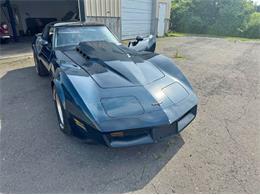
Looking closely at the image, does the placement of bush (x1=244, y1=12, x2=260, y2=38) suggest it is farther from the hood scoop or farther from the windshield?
the hood scoop

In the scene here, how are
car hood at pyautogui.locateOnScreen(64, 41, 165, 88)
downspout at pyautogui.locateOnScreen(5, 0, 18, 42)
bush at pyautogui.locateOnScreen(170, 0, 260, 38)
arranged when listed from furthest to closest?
1. bush at pyautogui.locateOnScreen(170, 0, 260, 38)
2. downspout at pyautogui.locateOnScreen(5, 0, 18, 42)
3. car hood at pyautogui.locateOnScreen(64, 41, 165, 88)

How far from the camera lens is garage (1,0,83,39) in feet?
47.6

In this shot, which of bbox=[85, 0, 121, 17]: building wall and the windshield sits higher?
bbox=[85, 0, 121, 17]: building wall

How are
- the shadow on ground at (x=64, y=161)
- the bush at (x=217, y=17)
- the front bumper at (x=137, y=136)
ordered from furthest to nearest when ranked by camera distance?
the bush at (x=217, y=17) → the front bumper at (x=137, y=136) → the shadow on ground at (x=64, y=161)

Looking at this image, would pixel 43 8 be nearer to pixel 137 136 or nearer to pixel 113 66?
pixel 113 66

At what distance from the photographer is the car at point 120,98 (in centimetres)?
206

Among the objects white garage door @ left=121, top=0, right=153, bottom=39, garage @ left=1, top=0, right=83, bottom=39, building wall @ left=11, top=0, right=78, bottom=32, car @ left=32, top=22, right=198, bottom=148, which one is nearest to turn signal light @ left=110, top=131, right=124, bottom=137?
car @ left=32, top=22, right=198, bottom=148

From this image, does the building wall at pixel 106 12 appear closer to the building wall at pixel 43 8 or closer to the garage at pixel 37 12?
the garage at pixel 37 12

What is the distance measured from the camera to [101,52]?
3.28 meters

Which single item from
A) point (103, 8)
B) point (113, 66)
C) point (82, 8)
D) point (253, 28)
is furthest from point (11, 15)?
point (253, 28)

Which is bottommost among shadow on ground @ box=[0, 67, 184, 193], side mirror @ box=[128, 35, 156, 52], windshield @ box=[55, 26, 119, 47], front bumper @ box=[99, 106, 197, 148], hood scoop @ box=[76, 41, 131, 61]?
shadow on ground @ box=[0, 67, 184, 193]

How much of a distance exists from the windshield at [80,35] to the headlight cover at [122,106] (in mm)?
2169

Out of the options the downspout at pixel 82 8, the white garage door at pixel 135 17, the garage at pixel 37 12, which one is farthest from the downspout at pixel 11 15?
the white garage door at pixel 135 17

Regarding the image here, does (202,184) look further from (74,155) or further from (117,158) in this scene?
(74,155)
